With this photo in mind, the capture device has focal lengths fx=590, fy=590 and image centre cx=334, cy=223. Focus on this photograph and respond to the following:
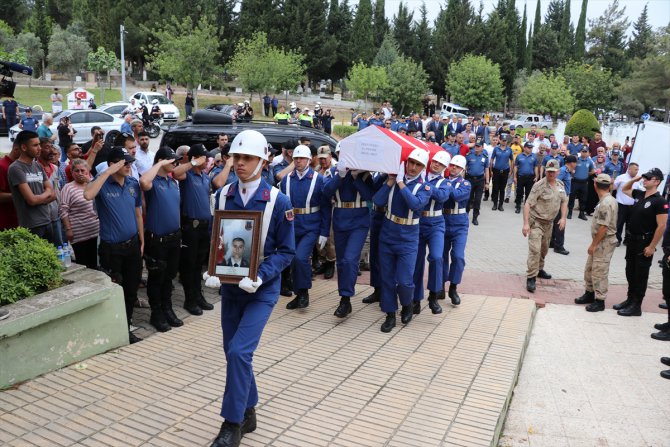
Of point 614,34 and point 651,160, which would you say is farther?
point 614,34

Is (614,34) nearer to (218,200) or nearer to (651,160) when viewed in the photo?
(651,160)

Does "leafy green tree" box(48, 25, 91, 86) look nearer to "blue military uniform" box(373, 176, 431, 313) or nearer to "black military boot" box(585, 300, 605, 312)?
"blue military uniform" box(373, 176, 431, 313)

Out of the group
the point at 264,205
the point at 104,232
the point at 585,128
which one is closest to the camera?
the point at 264,205

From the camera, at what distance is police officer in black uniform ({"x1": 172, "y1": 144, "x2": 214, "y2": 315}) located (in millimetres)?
6633

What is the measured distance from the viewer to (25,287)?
500 centimetres

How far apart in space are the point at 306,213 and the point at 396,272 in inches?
52.7

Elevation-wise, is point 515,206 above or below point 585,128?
below

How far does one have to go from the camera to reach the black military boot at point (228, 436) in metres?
3.89

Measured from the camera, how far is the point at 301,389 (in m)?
4.99

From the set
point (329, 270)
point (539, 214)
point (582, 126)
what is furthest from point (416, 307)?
point (582, 126)

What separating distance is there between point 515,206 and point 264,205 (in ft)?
43.8

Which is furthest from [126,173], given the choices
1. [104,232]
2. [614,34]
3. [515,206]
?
[614,34]

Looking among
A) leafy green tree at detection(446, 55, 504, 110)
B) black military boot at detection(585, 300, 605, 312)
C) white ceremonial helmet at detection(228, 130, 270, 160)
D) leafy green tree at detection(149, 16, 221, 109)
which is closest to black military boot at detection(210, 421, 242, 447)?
white ceremonial helmet at detection(228, 130, 270, 160)

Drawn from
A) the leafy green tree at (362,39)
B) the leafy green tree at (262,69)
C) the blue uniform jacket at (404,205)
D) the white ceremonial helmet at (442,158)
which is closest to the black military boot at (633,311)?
the white ceremonial helmet at (442,158)
